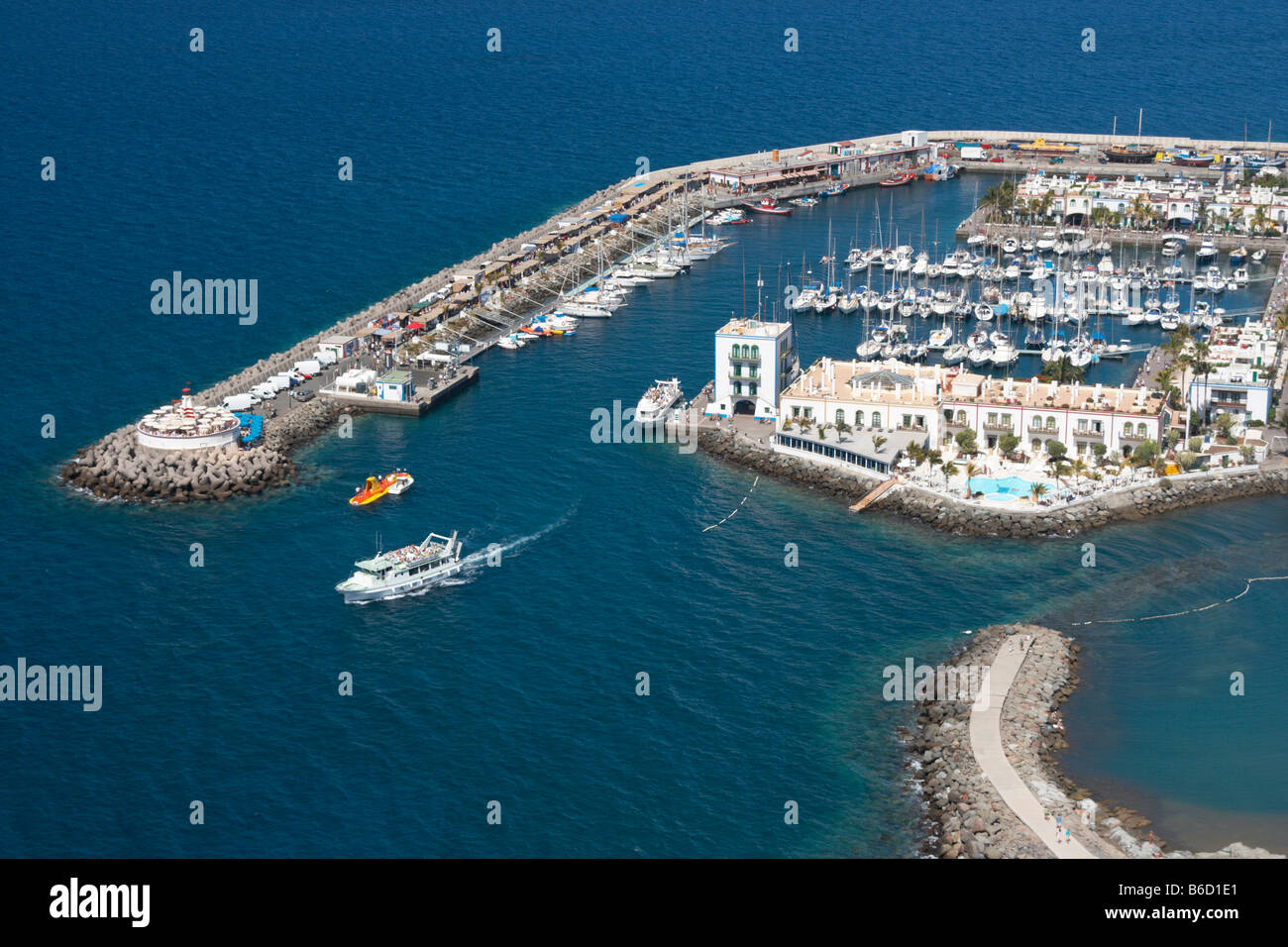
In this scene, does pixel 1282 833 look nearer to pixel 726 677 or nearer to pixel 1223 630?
pixel 1223 630

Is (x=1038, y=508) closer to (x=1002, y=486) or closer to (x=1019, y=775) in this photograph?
(x=1002, y=486)

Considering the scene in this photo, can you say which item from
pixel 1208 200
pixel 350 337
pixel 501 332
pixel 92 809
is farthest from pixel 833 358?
pixel 92 809

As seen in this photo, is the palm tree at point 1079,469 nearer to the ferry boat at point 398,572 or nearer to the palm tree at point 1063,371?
the palm tree at point 1063,371

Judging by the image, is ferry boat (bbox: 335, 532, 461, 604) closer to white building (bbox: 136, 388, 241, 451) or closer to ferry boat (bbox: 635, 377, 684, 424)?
white building (bbox: 136, 388, 241, 451)

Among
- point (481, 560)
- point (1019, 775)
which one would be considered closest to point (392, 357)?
point (481, 560)

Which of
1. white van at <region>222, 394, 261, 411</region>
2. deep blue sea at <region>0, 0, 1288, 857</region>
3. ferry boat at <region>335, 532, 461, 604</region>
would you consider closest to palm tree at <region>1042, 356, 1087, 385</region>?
deep blue sea at <region>0, 0, 1288, 857</region>

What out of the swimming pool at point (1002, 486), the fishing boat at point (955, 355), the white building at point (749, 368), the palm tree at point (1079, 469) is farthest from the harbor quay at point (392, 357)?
→ the fishing boat at point (955, 355)
